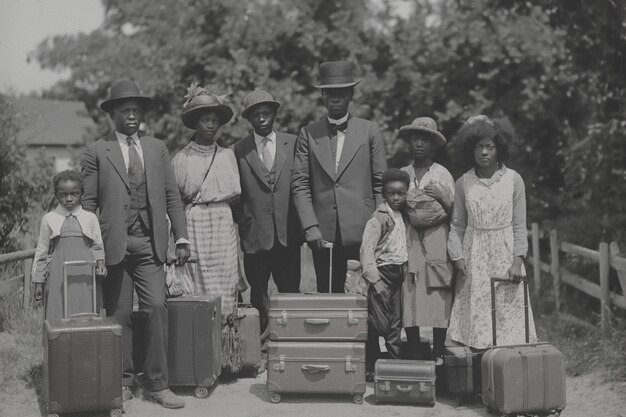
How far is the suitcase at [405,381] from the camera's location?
614cm

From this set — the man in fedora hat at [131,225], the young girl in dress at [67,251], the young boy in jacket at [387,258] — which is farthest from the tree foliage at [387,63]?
the young girl in dress at [67,251]

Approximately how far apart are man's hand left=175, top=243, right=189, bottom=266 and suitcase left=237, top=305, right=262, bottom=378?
76 cm

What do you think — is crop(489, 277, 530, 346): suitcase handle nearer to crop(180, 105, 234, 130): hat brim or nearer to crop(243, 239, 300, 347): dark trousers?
crop(243, 239, 300, 347): dark trousers

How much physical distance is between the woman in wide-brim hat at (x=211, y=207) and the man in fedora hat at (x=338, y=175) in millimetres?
592

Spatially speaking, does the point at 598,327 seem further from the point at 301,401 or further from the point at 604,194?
the point at 301,401

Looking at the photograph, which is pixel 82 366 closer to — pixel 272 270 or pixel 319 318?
pixel 319 318

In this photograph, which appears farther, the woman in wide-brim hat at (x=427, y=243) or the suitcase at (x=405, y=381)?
the woman in wide-brim hat at (x=427, y=243)

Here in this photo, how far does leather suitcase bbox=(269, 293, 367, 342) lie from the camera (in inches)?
247

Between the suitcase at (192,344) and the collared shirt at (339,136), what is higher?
the collared shirt at (339,136)

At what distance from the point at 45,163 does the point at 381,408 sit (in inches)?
265

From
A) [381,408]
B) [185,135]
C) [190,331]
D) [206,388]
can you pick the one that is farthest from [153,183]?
[185,135]

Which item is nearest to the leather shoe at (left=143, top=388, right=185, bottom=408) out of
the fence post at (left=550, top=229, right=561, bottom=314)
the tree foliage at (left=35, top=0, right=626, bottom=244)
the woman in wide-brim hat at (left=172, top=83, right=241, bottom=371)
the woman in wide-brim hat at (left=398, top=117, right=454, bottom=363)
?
the woman in wide-brim hat at (left=172, top=83, right=241, bottom=371)

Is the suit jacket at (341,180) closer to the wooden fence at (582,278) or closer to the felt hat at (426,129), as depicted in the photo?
the felt hat at (426,129)

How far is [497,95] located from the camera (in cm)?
1335
